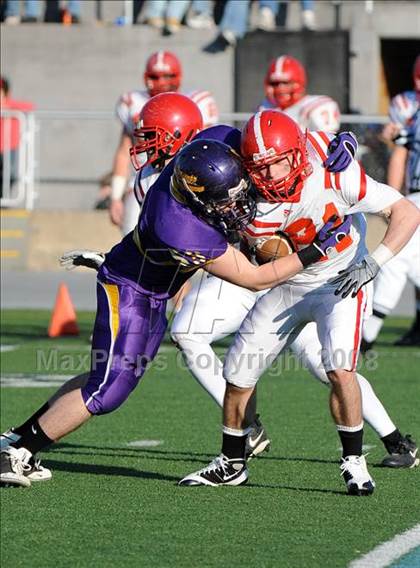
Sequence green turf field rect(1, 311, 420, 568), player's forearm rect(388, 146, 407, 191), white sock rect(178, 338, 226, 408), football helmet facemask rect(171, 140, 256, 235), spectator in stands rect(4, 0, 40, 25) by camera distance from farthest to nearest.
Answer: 1. spectator in stands rect(4, 0, 40, 25)
2. player's forearm rect(388, 146, 407, 191)
3. white sock rect(178, 338, 226, 408)
4. football helmet facemask rect(171, 140, 256, 235)
5. green turf field rect(1, 311, 420, 568)

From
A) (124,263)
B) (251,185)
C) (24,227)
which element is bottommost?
(24,227)

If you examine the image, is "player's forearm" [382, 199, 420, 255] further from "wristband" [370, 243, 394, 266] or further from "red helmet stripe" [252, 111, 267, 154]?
"red helmet stripe" [252, 111, 267, 154]

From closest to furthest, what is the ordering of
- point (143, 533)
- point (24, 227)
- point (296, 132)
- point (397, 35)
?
point (143, 533)
point (296, 132)
point (24, 227)
point (397, 35)

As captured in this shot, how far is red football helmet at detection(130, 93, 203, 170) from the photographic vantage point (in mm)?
6121

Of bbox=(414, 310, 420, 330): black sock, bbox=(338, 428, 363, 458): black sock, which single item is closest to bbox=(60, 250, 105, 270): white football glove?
bbox=(338, 428, 363, 458): black sock

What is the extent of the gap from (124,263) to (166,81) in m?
3.80

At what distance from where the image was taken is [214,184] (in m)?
4.82

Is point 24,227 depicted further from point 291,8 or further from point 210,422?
point 210,422

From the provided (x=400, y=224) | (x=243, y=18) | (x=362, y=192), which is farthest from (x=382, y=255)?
(x=243, y=18)

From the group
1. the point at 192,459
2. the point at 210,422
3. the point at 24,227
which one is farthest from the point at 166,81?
the point at 24,227

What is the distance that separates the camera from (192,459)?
6.01 meters

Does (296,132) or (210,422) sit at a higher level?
(296,132)

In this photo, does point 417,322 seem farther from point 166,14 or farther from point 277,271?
point 166,14

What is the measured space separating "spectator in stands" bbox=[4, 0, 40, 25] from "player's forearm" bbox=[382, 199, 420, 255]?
12607 mm
